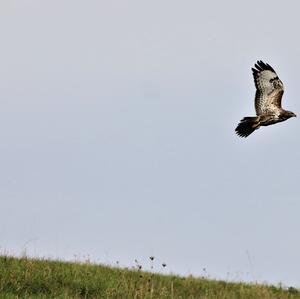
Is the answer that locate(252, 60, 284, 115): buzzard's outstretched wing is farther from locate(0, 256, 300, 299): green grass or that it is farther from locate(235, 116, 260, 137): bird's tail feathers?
locate(0, 256, 300, 299): green grass

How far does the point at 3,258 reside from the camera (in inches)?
444

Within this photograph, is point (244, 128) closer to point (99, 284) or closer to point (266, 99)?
point (266, 99)

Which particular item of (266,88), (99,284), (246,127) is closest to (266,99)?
(266,88)

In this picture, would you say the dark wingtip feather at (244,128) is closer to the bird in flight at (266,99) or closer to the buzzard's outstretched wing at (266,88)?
the bird in flight at (266,99)

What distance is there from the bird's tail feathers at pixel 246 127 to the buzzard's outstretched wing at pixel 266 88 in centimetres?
53

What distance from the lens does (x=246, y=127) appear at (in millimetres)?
14805

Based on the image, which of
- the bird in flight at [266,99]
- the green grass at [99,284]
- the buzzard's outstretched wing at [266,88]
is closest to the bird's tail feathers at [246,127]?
the bird in flight at [266,99]

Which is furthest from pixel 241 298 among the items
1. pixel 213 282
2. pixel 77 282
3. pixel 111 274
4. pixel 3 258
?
pixel 3 258

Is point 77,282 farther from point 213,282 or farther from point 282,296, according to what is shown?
point 282,296

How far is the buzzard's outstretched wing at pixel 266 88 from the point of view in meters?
Answer: 15.6

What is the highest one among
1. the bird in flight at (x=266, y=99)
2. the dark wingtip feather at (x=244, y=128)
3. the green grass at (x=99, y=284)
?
the bird in flight at (x=266, y=99)

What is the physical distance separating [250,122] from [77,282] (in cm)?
618

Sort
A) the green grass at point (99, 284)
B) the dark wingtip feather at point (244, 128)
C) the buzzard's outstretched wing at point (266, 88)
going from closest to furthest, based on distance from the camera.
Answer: the green grass at point (99, 284) < the dark wingtip feather at point (244, 128) < the buzzard's outstretched wing at point (266, 88)

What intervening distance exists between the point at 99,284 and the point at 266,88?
7121 mm
